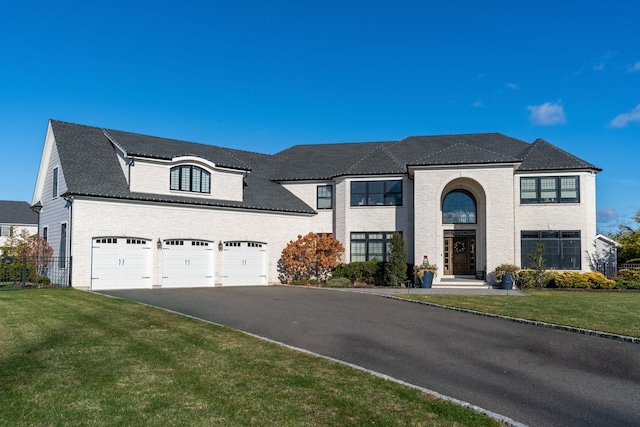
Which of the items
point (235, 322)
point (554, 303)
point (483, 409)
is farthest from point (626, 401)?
point (554, 303)

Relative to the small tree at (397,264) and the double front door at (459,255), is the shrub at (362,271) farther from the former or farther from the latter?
the double front door at (459,255)

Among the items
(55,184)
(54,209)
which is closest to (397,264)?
(54,209)

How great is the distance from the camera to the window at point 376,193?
89.4 feet

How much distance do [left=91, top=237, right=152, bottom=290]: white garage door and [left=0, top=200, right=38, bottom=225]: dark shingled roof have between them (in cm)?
4495

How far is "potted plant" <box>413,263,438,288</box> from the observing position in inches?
933

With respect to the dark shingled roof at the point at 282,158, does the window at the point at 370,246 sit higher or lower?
lower

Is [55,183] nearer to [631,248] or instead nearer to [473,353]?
[473,353]

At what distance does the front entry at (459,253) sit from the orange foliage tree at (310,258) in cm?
607

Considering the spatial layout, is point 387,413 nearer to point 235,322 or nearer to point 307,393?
point 307,393

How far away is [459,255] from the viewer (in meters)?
27.4

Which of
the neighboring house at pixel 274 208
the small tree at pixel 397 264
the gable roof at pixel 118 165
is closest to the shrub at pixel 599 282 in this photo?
the neighboring house at pixel 274 208

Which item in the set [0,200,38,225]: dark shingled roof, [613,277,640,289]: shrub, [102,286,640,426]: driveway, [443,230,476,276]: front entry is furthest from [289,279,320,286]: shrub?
[0,200,38,225]: dark shingled roof

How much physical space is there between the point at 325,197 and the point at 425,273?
839cm

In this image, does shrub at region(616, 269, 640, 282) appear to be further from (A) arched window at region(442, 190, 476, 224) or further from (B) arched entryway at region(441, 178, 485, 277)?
(A) arched window at region(442, 190, 476, 224)
